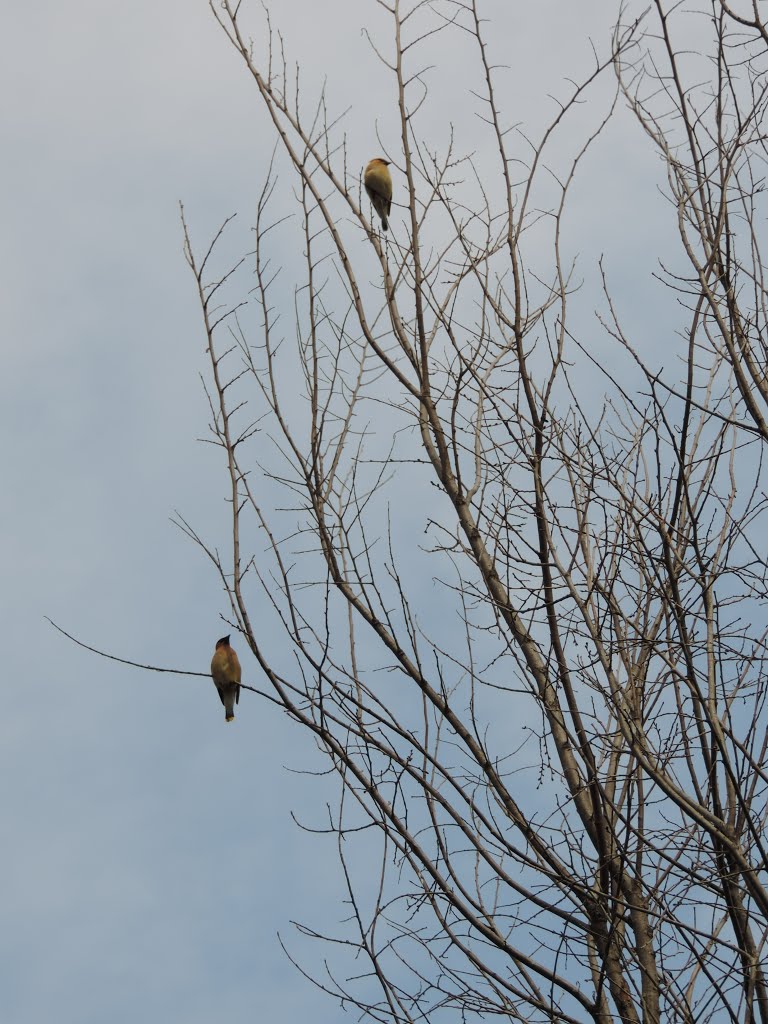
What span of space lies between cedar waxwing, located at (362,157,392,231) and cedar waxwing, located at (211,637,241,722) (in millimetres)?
2366

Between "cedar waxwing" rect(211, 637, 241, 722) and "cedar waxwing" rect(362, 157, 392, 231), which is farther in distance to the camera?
"cedar waxwing" rect(362, 157, 392, 231)

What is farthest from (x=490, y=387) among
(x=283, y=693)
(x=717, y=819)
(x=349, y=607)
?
(x=717, y=819)

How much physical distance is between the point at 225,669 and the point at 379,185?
105 inches

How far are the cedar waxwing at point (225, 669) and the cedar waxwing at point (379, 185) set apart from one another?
2.37 metres

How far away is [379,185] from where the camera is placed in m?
6.37

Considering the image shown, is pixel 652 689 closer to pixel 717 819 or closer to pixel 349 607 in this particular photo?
pixel 717 819

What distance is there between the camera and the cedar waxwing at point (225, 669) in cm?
535

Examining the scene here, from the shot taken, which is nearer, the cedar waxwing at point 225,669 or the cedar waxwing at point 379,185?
the cedar waxwing at point 225,669

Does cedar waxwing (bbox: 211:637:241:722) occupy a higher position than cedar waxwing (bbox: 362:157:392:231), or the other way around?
cedar waxwing (bbox: 362:157:392:231)

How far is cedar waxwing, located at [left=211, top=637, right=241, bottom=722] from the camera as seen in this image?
5.35 meters

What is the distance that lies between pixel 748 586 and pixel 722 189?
1.21 m

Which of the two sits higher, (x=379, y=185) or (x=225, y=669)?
(x=379, y=185)

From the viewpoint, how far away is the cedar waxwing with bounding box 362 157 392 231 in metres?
6.33

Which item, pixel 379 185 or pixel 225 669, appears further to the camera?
pixel 379 185
